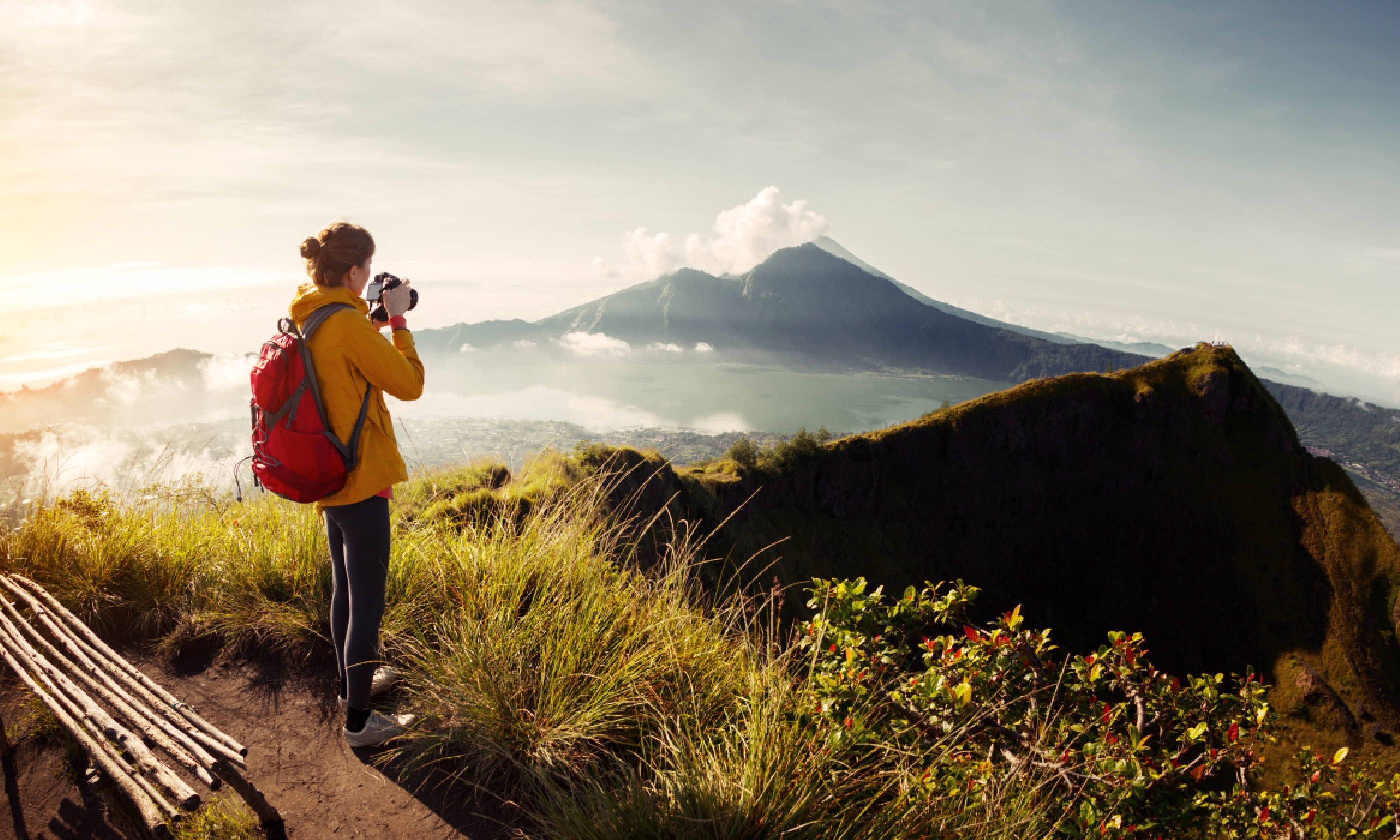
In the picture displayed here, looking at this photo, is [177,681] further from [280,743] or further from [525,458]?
[525,458]

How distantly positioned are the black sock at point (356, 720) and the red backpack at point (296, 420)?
112 centimetres

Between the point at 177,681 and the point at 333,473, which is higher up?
the point at 333,473

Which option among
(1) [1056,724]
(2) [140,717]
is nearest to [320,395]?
(2) [140,717]

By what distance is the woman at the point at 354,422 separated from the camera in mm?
2574

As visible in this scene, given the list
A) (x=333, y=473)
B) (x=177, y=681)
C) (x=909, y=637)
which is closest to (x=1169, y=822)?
(x=909, y=637)

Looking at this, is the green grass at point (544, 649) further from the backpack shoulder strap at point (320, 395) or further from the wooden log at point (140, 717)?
the backpack shoulder strap at point (320, 395)

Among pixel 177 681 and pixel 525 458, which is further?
pixel 525 458

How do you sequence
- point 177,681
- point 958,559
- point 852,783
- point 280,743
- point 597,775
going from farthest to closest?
point 958,559 < point 177,681 < point 280,743 < point 597,775 < point 852,783

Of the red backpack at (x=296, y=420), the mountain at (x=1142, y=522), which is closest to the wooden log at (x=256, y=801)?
the red backpack at (x=296, y=420)

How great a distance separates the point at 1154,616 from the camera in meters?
67.6

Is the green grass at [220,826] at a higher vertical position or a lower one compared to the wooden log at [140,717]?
lower

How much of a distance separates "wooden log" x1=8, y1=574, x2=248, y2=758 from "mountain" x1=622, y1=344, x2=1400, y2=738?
46.8 metres

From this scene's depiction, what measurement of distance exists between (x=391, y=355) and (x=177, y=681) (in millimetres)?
2654

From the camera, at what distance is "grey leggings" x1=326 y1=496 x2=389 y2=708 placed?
9.01 feet
